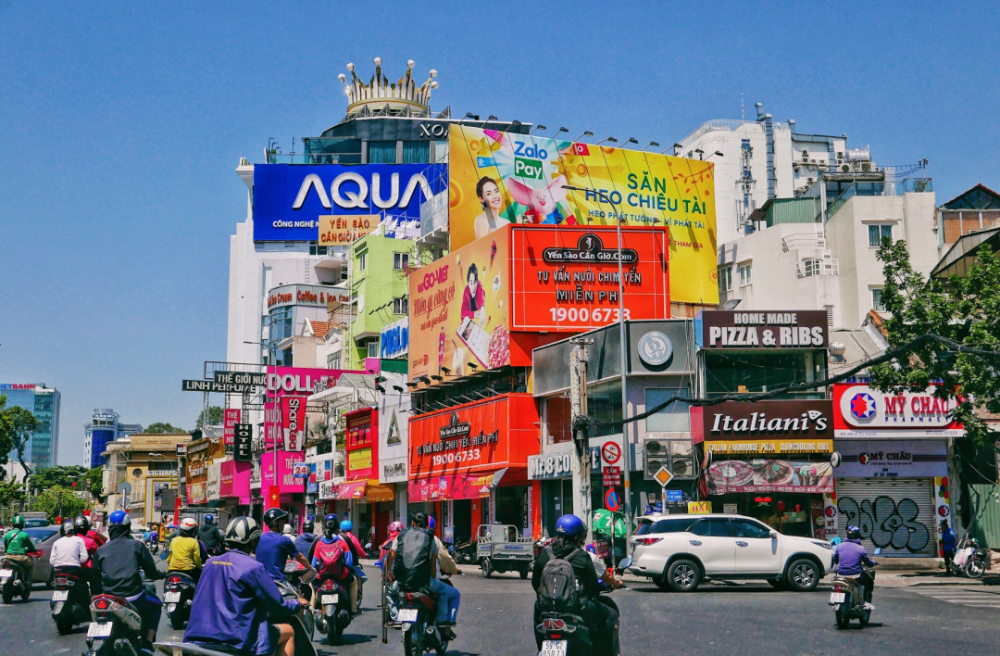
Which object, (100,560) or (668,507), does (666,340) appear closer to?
(668,507)

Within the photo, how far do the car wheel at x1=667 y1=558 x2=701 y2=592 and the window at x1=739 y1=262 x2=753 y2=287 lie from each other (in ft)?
136

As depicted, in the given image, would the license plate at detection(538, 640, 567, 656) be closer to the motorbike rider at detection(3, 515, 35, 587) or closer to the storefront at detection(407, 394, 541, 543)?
the motorbike rider at detection(3, 515, 35, 587)

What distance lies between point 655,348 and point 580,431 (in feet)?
20.6

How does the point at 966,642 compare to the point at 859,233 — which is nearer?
the point at 966,642

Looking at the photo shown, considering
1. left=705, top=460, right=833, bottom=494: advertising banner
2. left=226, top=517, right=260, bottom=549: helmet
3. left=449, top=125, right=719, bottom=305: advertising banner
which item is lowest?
left=226, top=517, right=260, bottom=549: helmet

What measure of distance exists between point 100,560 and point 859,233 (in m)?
51.2

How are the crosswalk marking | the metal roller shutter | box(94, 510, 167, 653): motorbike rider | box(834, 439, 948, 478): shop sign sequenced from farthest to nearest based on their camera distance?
box(834, 439, 948, 478): shop sign → the metal roller shutter → the crosswalk marking → box(94, 510, 167, 653): motorbike rider

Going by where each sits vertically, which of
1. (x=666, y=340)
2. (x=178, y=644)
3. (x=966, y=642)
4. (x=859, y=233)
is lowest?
(x=966, y=642)

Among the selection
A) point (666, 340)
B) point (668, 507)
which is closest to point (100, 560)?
point (668, 507)

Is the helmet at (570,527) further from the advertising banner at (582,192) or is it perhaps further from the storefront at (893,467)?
the advertising banner at (582,192)

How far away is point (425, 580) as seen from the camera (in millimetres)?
12500

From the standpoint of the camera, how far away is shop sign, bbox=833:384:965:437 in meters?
36.7

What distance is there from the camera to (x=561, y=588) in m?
9.04

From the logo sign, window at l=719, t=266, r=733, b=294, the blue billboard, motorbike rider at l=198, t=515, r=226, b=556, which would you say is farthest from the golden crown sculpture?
motorbike rider at l=198, t=515, r=226, b=556
